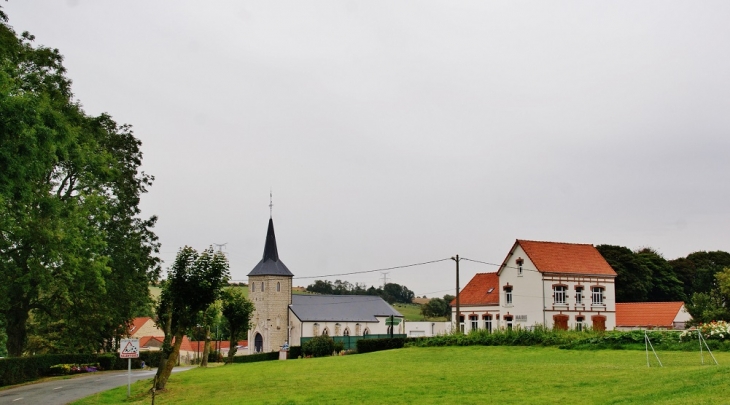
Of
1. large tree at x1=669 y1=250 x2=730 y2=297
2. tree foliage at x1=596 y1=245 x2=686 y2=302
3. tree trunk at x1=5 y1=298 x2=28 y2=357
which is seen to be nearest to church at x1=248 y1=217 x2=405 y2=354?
tree foliage at x1=596 y1=245 x2=686 y2=302

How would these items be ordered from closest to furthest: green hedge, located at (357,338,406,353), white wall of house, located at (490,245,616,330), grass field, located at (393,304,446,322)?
green hedge, located at (357,338,406,353)
white wall of house, located at (490,245,616,330)
grass field, located at (393,304,446,322)

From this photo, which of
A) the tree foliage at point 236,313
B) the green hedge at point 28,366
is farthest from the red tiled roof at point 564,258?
the green hedge at point 28,366

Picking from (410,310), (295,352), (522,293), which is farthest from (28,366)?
(410,310)

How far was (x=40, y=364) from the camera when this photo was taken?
41.0 m

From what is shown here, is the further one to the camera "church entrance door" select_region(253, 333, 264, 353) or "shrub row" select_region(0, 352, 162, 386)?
"church entrance door" select_region(253, 333, 264, 353)

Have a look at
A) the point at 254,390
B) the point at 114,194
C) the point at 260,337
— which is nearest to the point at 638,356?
the point at 254,390

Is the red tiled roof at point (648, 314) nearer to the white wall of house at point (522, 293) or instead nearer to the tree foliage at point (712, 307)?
the tree foliage at point (712, 307)

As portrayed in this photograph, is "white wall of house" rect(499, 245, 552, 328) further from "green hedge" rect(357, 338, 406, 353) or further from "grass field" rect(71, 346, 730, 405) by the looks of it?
"grass field" rect(71, 346, 730, 405)

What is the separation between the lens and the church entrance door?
87562 mm

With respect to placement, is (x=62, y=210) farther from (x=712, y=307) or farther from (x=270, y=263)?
(x=270, y=263)

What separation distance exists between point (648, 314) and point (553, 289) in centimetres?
1093

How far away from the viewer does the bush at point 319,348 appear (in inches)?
2015

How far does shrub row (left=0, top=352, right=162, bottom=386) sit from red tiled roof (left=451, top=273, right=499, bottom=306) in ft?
107

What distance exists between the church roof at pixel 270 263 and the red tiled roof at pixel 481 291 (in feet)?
85.6
